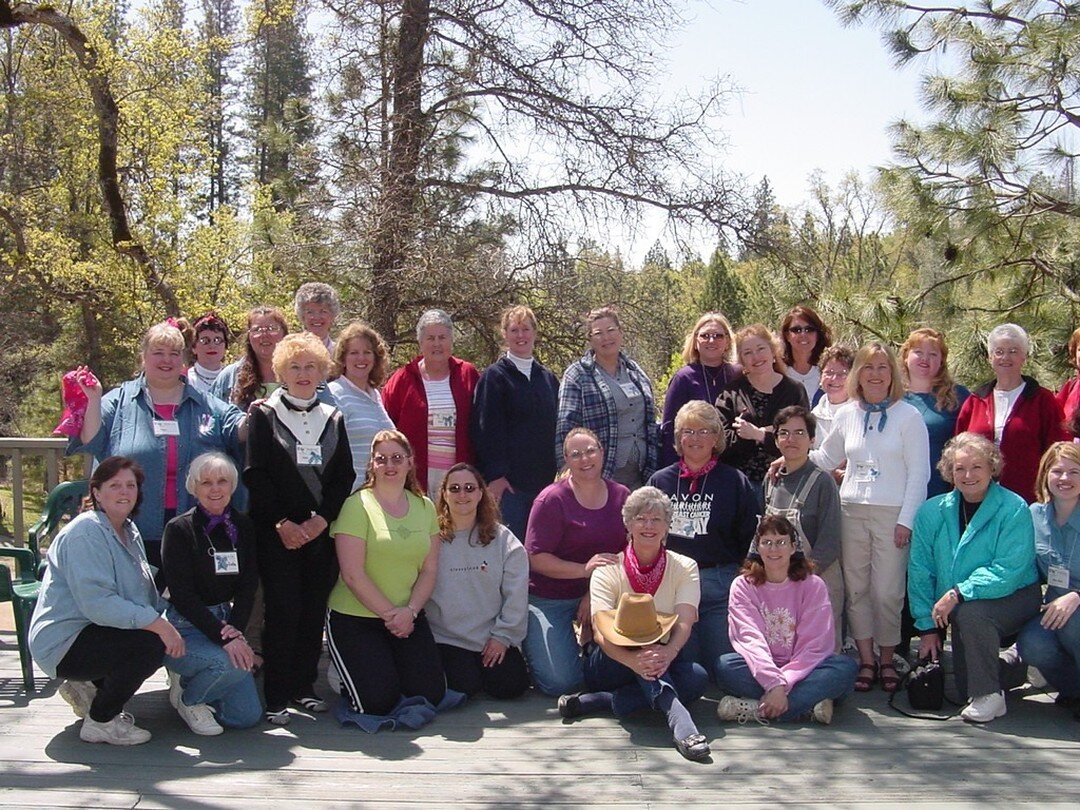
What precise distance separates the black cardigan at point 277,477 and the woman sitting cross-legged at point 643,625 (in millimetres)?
1204

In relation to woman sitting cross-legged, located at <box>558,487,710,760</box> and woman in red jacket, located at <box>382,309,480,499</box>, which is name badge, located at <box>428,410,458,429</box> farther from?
woman sitting cross-legged, located at <box>558,487,710,760</box>

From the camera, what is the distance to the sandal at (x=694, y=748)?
3.58 meters

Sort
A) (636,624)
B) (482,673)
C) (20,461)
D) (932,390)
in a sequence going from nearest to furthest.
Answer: (636,624), (482,673), (932,390), (20,461)

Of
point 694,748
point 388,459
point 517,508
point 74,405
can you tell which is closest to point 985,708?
point 694,748

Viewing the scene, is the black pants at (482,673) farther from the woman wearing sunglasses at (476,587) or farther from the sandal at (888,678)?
the sandal at (888,678)

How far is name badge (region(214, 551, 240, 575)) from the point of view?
4.01 m

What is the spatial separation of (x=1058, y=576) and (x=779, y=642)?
119 centimetres

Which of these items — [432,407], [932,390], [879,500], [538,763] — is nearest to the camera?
[538,763]

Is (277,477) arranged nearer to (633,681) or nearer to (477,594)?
(477,594)

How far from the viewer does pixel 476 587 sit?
14.5 feet

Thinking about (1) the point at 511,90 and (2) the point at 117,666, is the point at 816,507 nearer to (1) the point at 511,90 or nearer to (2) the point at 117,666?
(2) the point at 117,666

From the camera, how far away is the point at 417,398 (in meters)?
4.99

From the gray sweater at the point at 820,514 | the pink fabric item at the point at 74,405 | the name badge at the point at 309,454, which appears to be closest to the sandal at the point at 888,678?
the gray sweater at the point at 820,514

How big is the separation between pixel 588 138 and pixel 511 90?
0.80m
